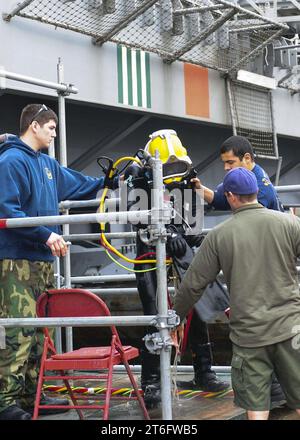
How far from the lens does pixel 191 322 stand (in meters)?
5.20

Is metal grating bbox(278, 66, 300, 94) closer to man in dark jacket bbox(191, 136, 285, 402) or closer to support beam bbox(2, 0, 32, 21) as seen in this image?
support beam bbox(2, 0, 32, 21)

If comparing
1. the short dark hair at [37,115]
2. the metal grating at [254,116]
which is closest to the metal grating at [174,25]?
the metal grating at [254,116]

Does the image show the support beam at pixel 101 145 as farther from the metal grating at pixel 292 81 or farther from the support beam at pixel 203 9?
the metal grating at pixel 292 81

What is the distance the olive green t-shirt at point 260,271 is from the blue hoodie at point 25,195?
1092 millimetres

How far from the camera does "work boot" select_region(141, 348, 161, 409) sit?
481 centimetres

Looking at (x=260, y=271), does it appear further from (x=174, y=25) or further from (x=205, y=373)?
(x=174, y=25)

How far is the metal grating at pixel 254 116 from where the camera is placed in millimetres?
11586

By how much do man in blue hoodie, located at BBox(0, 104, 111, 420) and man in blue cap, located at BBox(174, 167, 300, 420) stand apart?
1.00 m

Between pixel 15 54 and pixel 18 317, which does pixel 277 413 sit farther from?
pixel 15 54

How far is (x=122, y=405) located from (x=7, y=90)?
412cm

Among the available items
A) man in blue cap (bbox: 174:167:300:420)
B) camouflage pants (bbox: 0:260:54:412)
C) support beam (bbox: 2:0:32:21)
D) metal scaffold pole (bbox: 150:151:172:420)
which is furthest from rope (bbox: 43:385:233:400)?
support beam (bbox: 2:0:32:21)

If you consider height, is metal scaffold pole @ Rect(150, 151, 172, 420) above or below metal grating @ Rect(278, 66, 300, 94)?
below

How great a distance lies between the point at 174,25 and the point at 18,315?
20.7 ft
